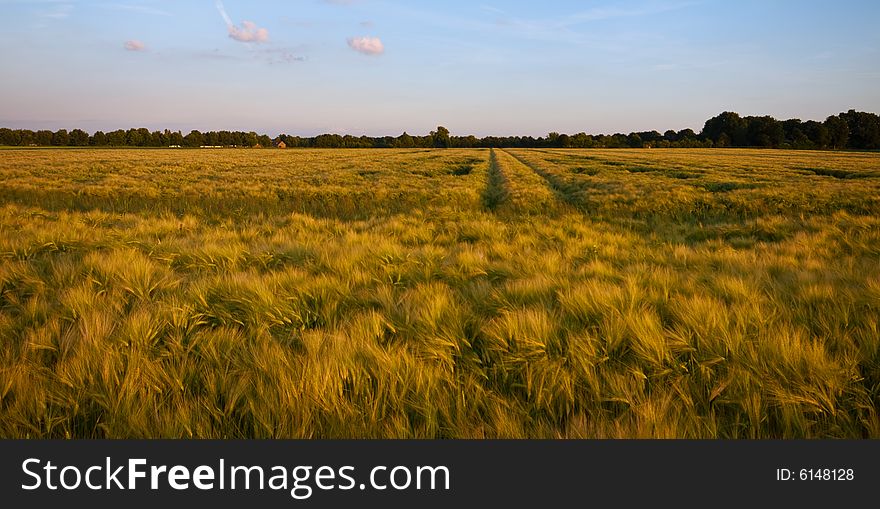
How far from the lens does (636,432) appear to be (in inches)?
59.4

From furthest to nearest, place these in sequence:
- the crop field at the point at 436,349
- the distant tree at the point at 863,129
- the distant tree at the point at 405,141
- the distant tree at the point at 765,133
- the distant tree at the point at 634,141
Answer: the distant tree at the point at 405,141
the distant tree at the point at 634,141
the distant tree at the point at 765,133
the distant tree at the point at 863,129
the crop field at the point at 436,349

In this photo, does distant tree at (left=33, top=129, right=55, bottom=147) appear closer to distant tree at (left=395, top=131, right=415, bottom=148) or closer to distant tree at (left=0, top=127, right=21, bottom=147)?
distant tree at (left=0, top=127, right=21, bottom=147)

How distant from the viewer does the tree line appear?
110375mm

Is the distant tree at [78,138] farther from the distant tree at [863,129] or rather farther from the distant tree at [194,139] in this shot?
the distant tree at [863,129]

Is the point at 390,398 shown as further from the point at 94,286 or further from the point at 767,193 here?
the point at 767,193

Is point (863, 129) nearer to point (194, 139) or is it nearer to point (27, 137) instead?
point (194, 139)

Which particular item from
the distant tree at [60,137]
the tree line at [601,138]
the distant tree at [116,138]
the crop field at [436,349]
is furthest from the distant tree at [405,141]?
the crop field at [436,349]

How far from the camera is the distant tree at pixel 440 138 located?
16375 centimetres

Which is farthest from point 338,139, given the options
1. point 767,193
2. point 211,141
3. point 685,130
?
point 767,193

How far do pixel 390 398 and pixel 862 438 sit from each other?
6.26 ft

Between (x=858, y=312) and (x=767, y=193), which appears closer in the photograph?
(x=858, y=312)

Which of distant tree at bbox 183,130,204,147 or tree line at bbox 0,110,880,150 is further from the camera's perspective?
distant tree at bbox 183,130,204,147

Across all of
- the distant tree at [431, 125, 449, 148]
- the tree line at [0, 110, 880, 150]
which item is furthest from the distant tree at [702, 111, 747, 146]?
the distant tree at [431, 125, 449, 148]

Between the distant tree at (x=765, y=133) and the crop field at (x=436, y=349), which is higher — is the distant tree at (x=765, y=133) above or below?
above
